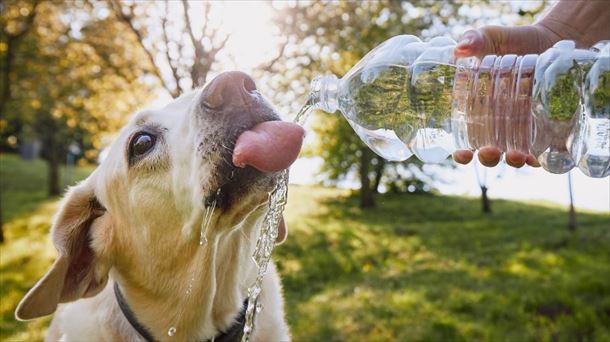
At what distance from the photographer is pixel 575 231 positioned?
1065cm

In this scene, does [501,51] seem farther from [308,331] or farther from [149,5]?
[149,5]

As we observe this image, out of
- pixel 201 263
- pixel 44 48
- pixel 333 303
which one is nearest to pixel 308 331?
pixel 333 303

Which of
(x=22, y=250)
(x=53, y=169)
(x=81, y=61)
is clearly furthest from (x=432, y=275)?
(x=53, y=169)

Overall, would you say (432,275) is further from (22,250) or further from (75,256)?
(22,250)

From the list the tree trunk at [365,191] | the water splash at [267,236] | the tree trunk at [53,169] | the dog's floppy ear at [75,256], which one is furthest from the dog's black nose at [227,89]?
the tree trunk at [53,169]

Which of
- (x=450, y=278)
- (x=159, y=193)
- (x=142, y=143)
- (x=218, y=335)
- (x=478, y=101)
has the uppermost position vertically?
(x=478, y=101)

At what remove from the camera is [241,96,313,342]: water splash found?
234 centimetres

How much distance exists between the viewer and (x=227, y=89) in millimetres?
2207

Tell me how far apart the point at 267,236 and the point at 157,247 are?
535mm

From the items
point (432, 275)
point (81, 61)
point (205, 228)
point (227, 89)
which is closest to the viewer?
point (227, 89)

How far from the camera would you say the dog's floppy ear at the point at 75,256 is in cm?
259

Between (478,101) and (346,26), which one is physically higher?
(346,26)

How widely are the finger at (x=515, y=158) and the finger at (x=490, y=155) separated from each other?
3.0 inches

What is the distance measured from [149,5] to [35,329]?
6674 millimetres
